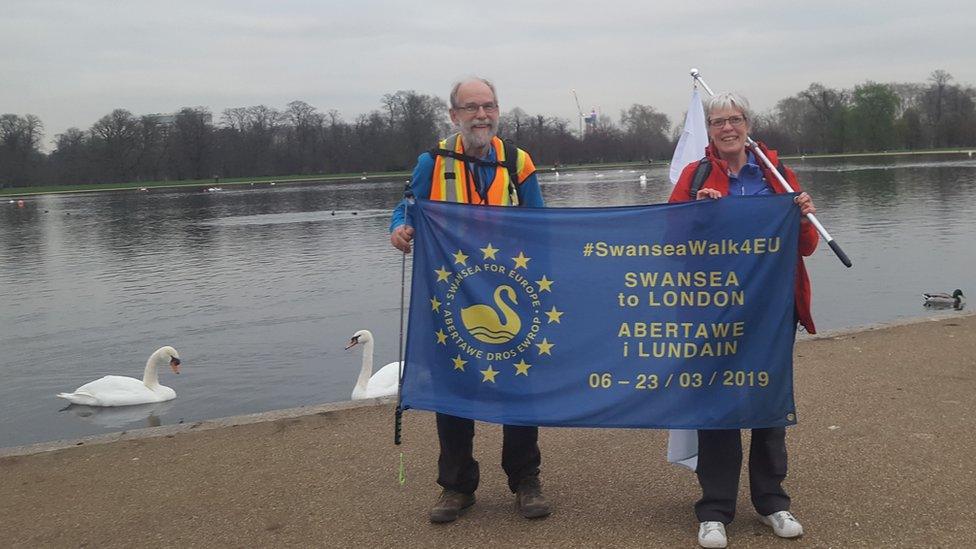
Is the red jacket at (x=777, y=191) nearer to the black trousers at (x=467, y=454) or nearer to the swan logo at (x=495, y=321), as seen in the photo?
the swan logo at (x=495, y=321)

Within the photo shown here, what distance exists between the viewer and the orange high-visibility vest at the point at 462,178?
14.5 feet

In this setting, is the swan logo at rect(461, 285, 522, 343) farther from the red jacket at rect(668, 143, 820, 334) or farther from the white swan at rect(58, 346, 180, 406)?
the white swan at rect(58, 346, 180, 406)

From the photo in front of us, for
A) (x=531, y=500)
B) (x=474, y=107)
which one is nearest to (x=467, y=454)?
(x=531, y=500)

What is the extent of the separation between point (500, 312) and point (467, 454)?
0.81m

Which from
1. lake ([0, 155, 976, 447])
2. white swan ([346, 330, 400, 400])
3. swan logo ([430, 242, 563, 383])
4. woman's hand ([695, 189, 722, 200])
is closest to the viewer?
woman's hand ([695, 189, 722, 200])

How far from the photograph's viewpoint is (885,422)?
5.57 metres

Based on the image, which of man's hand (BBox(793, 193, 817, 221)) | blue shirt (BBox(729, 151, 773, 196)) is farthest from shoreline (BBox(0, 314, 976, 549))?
blue shirt (BBox(729, 151, 773, 196))

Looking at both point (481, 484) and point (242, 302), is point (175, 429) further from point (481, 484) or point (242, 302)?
point (242, 302)

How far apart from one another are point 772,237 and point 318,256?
21.5m

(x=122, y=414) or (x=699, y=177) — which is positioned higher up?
(x=699, y=177)

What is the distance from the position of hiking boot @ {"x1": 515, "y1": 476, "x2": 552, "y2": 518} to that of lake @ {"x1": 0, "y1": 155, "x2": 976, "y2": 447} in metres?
5.89

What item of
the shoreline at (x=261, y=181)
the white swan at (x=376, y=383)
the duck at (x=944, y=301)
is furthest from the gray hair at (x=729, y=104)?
the shoreline at (x=261, y=181)

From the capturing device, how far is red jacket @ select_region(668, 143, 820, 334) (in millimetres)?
4051

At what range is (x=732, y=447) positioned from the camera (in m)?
4.07
